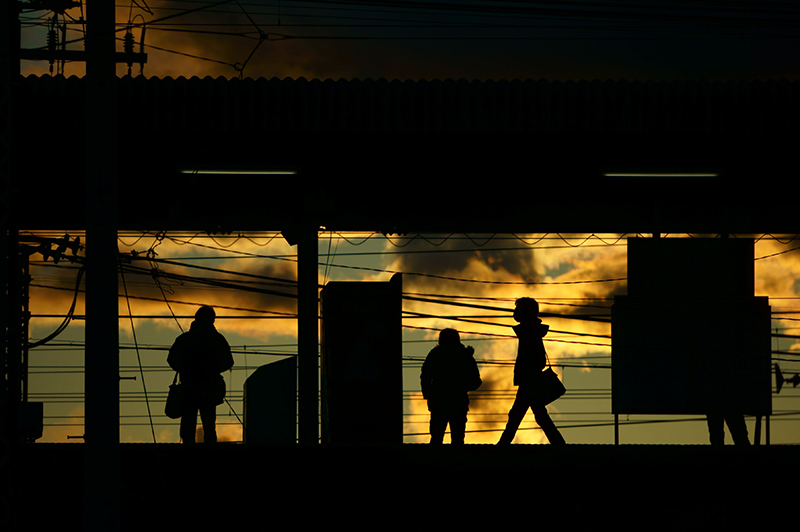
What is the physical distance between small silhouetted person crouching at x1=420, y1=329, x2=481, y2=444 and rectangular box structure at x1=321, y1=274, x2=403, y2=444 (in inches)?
19.7

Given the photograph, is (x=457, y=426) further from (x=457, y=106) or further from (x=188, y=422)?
(x=457, y=106)

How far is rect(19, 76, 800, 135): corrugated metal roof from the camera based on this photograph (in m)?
10.7

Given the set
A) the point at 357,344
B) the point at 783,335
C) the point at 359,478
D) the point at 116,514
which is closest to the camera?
the point at 116,514

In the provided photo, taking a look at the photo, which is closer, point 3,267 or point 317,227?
point 3,267

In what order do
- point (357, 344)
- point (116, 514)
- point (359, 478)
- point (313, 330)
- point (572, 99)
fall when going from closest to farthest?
point (116, 514)
point (359, 478)
point (572, 99)
point (357, 344)
point (313, 330)

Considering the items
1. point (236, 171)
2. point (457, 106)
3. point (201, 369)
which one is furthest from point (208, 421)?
point (457, 106)

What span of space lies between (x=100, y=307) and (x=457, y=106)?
551 centimetres

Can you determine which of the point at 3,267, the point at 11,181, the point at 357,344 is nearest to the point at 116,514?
the point at 3,267

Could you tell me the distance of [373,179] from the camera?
41.3 feet

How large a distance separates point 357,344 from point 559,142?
3.84 meters

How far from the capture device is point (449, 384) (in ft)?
37.1

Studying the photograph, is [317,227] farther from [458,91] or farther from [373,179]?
[458,91]

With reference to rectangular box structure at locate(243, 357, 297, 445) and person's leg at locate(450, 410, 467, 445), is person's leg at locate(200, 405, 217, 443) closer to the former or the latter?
rectangular box structure at locate(243, 357, 297, 445)

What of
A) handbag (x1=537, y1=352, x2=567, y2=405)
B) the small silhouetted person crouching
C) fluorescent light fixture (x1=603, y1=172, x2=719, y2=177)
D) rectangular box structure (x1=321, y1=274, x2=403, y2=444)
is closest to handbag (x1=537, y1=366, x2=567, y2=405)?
handbag (x1=537, y1=352, x2=567, y2=405)
